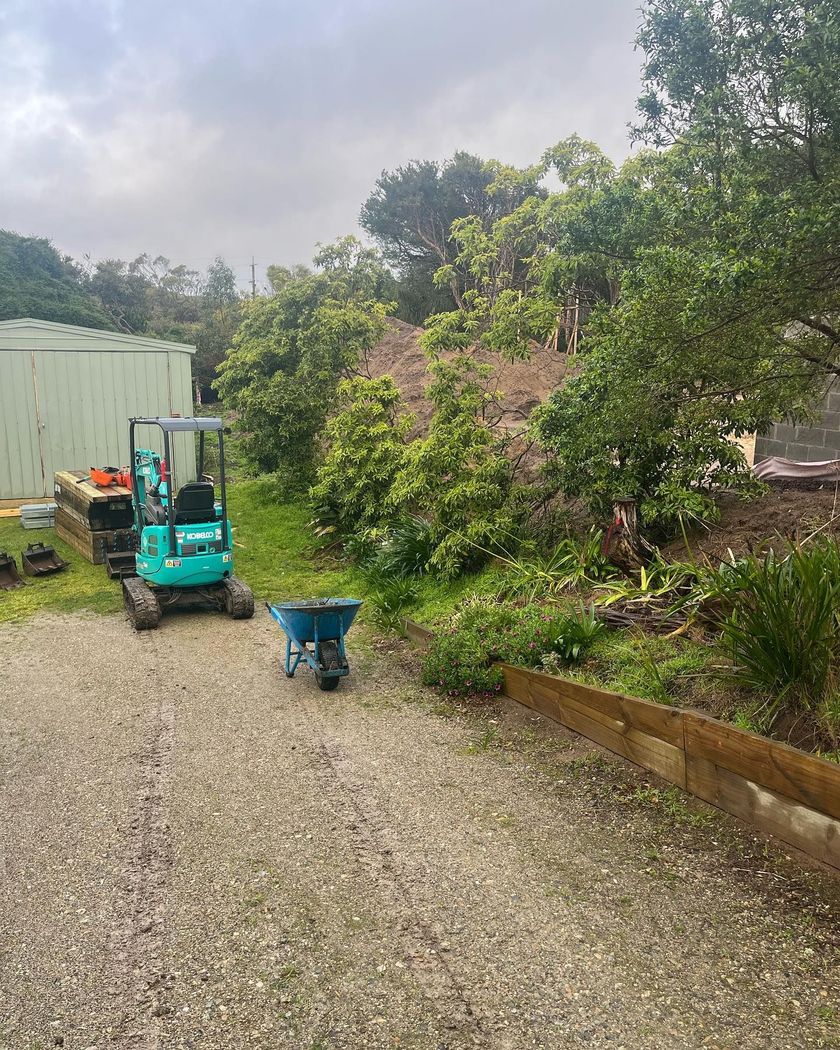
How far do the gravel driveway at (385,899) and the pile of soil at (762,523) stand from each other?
8.06ft

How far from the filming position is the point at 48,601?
394 inches

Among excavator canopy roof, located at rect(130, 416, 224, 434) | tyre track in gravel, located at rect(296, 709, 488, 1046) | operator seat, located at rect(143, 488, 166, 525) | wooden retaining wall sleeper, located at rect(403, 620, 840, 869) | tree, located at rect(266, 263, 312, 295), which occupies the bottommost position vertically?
tyre track in gravel, located at rect(296, 709, 488, 1046)

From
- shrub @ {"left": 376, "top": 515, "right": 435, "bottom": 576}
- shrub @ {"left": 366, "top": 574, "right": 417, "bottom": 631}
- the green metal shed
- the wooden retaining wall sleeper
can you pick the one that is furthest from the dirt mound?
the wooden retaining wall sleeper

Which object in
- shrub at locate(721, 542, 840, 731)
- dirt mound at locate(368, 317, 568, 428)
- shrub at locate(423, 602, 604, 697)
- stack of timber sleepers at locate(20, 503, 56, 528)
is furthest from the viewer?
dirt mound at locate(368, 317, 568, 428)

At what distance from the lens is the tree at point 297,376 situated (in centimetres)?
1561

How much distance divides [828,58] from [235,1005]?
5708 millimetres

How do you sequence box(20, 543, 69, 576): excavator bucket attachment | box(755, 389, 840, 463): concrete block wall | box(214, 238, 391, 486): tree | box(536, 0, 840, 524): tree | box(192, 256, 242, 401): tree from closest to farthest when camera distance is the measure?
box(536, 0, 840, 524): tree → box(755, 389, 840, 463): concrete block wall → box(20, 543, 69, 576): excavator bucket attachment → box(214, 238, 391, 486): tree → box(192, 256, 242, 401): tree

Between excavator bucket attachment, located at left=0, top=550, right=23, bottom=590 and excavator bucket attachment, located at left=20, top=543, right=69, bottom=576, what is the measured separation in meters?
0.32

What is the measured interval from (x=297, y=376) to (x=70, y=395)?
520cm

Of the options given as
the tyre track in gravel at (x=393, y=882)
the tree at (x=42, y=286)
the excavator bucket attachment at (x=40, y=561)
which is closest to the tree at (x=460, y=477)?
the tyre track in gravel at (x=393, y=882)

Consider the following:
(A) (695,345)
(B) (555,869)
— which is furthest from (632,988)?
(A) (695,345)

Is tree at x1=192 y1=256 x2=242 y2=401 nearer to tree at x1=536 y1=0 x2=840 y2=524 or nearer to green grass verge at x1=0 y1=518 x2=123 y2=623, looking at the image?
green grass verge at x1=0 y1=518 x2=123 y2=623

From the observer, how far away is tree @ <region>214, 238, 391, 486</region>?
615 inches

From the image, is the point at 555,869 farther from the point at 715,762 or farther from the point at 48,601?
the point at 48,601
